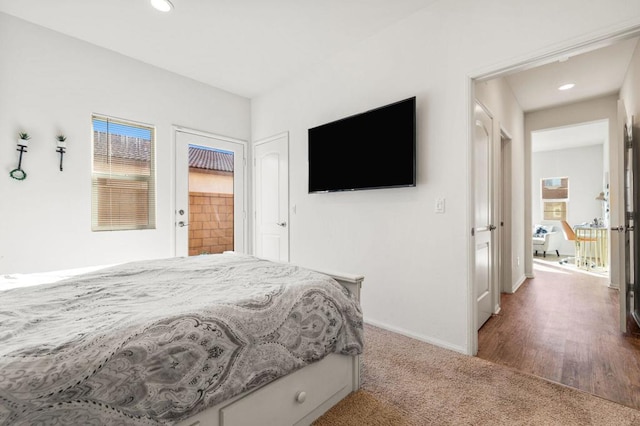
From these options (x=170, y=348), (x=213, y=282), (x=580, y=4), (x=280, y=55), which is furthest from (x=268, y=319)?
(x=280, y=55)

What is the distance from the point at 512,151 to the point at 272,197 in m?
3.25

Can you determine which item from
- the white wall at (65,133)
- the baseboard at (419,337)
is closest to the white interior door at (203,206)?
the white wall at (65,133)

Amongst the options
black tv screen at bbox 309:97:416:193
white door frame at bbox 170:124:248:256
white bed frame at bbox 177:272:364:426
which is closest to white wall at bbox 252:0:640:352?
black tv screen at bbox 309:97:416:193

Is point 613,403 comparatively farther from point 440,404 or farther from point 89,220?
point 89,220

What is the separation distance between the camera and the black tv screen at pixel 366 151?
250 centimetres

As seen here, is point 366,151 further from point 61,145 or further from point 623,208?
point 61,145

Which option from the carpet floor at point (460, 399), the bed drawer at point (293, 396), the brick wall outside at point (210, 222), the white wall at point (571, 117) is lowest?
the carpet floor at point (460, 399)

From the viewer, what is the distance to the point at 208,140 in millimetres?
3953

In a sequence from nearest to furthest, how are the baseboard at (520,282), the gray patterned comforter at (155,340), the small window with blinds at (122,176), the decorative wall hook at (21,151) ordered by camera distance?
1. the gray patterned comforter at (155,340)
2. the decorative wall hook at (21,151)
3. the small window with blinds at (122,176)
4. the baseboard at (520,282)

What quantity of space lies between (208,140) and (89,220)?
163 centimetres

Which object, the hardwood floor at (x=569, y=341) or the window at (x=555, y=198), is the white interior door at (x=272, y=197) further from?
the window at (x=555, y=198)

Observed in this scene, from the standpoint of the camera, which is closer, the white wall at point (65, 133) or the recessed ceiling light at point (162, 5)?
the recessed ceiling light at point (162, 5)

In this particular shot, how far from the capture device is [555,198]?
7.64m

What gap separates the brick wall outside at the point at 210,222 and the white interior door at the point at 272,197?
40 cm
